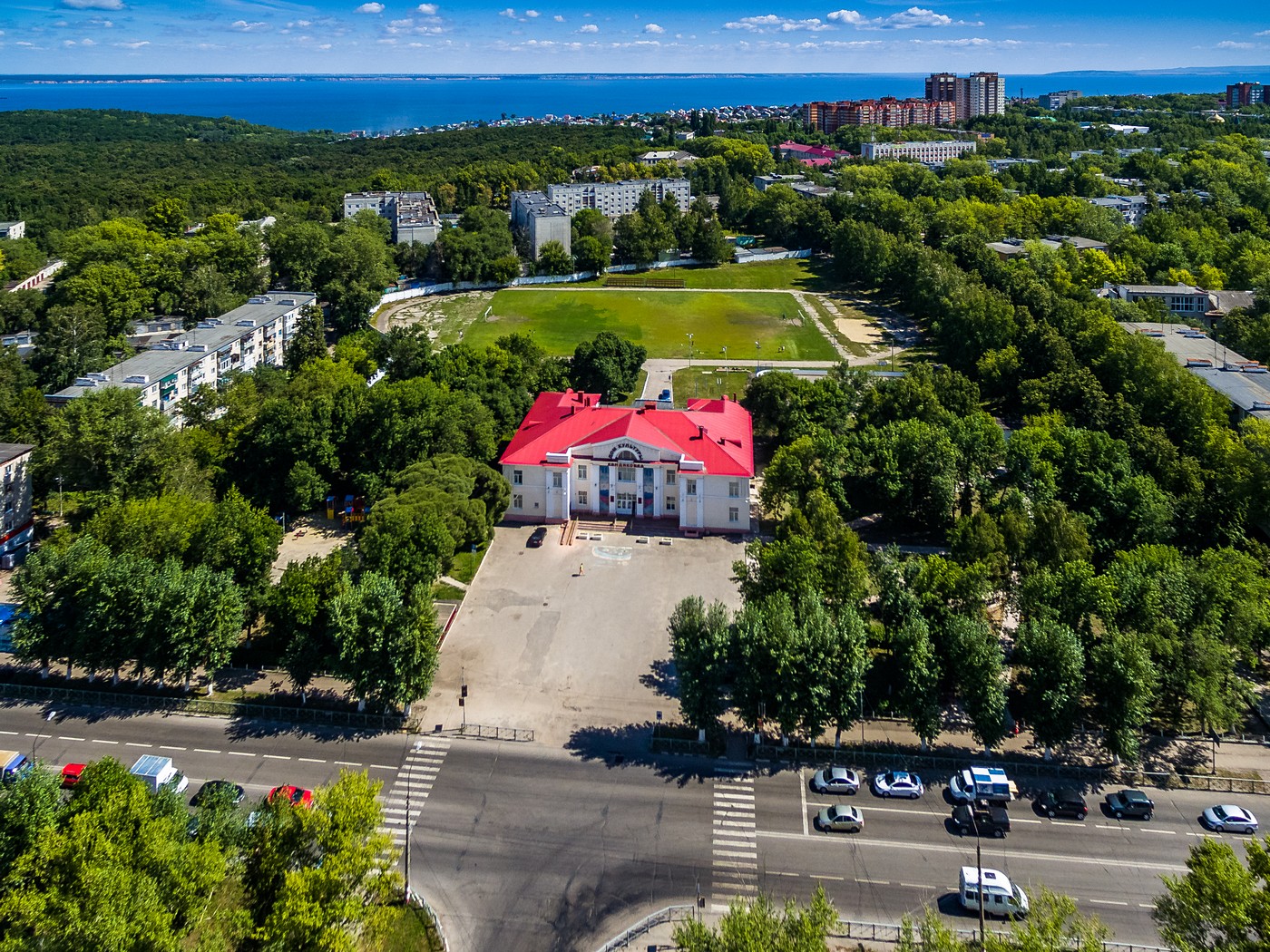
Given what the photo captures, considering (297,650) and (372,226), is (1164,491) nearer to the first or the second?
(297,650)

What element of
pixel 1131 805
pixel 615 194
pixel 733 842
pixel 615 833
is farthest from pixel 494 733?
pixel 615 194

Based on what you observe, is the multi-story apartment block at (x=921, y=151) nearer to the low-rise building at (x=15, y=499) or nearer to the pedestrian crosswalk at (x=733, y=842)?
the low-rise building at (x=15, y=499)

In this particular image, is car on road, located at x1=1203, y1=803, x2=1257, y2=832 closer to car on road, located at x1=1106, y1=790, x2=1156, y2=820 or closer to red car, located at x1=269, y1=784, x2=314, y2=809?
car on road, located at x1=1106, y1=790, x2=1156, y2=820

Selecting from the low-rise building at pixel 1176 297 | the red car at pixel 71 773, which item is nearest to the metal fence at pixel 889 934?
the red car at pixel 71 773

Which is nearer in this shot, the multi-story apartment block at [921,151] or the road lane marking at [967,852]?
the road lane marking at [967,852]

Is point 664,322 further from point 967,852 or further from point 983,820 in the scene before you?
point 967,852

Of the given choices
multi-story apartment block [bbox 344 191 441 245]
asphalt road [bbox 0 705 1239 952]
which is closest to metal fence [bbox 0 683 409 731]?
asphalt road [bbox 0 705 1239 952]
